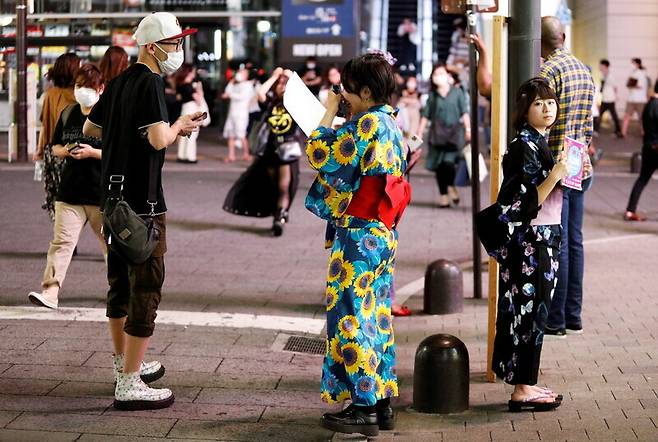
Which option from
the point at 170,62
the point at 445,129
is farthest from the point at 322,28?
the point at 170,62

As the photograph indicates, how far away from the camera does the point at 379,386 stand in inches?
223

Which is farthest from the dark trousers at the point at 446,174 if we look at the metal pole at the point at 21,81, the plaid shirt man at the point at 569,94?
the metal pole at the point at 21,81

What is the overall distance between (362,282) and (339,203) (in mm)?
371

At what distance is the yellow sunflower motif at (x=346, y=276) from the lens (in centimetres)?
554

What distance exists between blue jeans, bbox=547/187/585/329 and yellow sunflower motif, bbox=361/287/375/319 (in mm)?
2527

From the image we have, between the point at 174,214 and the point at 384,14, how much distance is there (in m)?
28.5

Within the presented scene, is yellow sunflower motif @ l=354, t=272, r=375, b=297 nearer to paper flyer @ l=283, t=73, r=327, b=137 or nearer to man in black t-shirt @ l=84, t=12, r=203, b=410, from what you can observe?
paper flyer @ l=283, t=73, r=327, b=137

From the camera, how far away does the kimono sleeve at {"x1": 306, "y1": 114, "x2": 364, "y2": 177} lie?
548 centimetres

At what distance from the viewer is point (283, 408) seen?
6.18 m

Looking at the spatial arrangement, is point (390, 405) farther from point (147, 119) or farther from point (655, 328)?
point (655, 328)

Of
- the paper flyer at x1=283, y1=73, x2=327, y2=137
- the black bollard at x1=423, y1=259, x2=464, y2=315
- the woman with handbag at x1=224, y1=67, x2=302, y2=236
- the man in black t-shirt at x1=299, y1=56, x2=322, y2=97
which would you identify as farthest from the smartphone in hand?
the man in black t-shirt at x1=299, y1=56, x2=322, y2=97

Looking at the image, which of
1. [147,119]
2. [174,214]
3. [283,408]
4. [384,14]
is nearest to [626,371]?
[283,408]

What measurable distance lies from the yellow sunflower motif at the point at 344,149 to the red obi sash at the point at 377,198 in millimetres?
113

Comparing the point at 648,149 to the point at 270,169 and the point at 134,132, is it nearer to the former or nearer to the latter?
the point at 270,169
